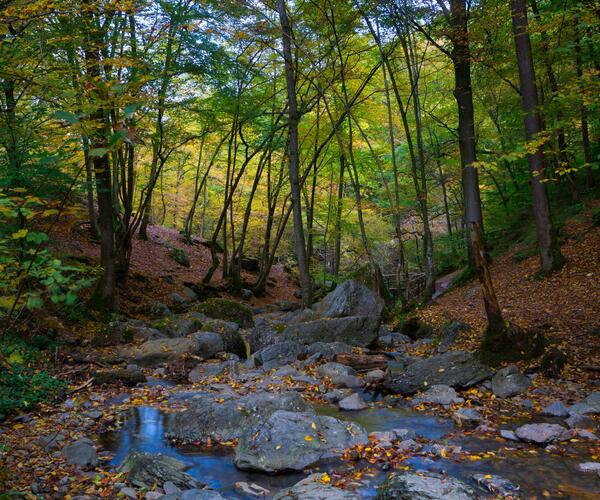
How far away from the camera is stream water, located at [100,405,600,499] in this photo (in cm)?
400

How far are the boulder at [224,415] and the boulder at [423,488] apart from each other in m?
1.87

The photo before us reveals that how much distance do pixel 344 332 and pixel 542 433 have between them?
542 cm

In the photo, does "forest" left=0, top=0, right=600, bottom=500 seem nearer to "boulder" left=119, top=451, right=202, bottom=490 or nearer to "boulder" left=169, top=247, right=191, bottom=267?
"boulder" left=119, top=451, right=202, bottom=490

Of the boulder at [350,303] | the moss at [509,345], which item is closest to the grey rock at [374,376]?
the moss at [509,345]

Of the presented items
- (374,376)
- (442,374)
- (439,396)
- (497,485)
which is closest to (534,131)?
(442,374)

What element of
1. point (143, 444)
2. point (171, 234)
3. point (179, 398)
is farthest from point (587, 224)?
point (171, 234)

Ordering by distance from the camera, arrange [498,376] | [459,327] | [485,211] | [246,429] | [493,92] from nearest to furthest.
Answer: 1. [246,429]
2. [498,376]
3. [459,327]
4. [493,92]
5. [485,211]

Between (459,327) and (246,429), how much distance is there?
18.2 feet

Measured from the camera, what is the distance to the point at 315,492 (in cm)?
384

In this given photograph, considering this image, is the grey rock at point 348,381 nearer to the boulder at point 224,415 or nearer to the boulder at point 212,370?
the boulder at point 224,415

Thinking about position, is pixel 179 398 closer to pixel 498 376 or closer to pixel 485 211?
pixel 498 376

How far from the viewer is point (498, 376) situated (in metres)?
6.66

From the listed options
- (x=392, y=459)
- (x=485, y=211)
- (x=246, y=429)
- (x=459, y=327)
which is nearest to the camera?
(x=392, y=459)

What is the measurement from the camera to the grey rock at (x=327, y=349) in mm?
9227
